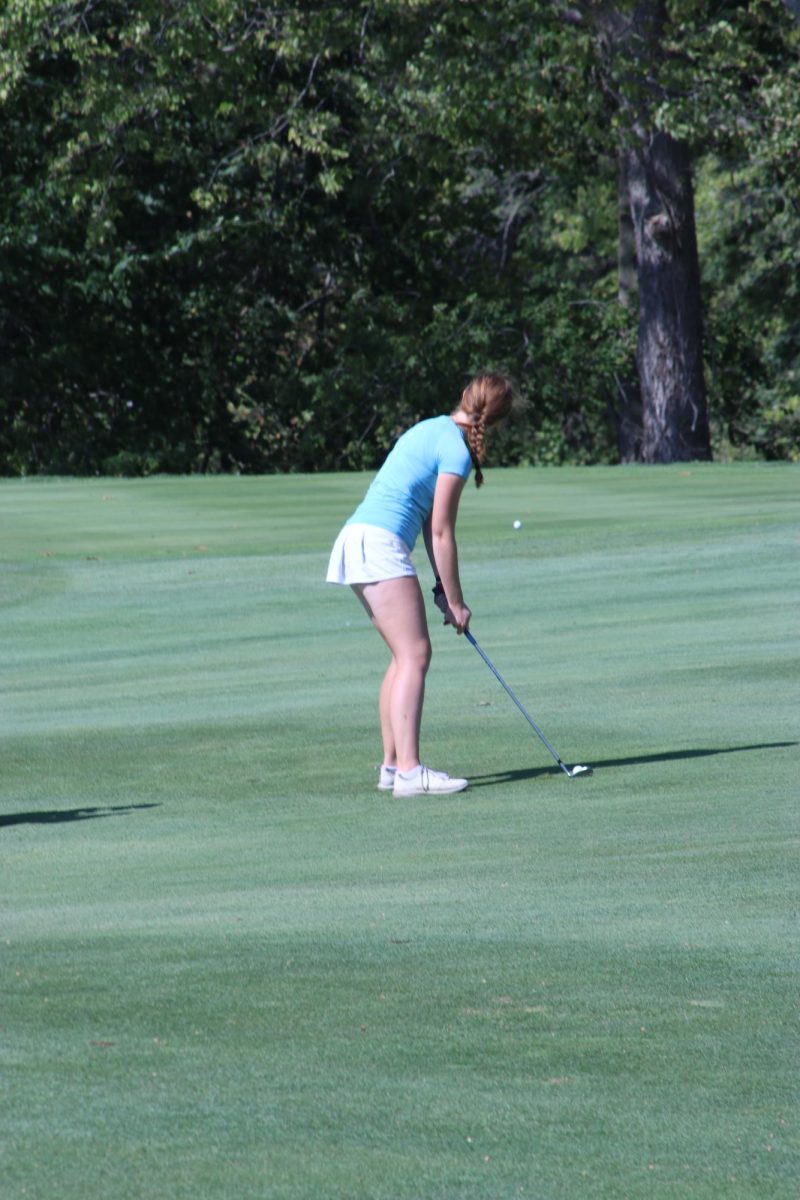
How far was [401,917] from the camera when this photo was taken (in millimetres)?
5898

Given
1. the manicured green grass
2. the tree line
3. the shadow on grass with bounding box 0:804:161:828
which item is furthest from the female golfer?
the tree line

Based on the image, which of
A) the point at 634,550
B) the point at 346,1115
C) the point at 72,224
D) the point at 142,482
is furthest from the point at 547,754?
the point at 72,224

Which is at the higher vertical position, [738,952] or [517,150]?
[517,150]

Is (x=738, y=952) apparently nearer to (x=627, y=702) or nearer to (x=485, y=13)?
(x=627, y=702)

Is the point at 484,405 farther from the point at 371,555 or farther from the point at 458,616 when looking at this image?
the point at 458,616

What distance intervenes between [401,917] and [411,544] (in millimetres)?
2873

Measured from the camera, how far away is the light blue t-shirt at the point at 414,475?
8.27 m

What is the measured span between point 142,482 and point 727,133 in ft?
36.8

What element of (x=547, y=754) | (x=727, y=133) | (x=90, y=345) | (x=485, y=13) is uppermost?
(x=485, y=13)

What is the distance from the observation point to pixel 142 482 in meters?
26.7

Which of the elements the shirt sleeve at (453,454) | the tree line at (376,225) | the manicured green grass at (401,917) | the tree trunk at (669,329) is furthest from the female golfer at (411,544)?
the tree trunk at (669,329)

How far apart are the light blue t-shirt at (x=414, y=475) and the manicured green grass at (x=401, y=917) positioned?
1207mm

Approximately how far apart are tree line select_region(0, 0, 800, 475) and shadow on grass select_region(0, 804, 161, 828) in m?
23.0

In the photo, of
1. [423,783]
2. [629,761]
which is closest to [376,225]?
[629,761]
